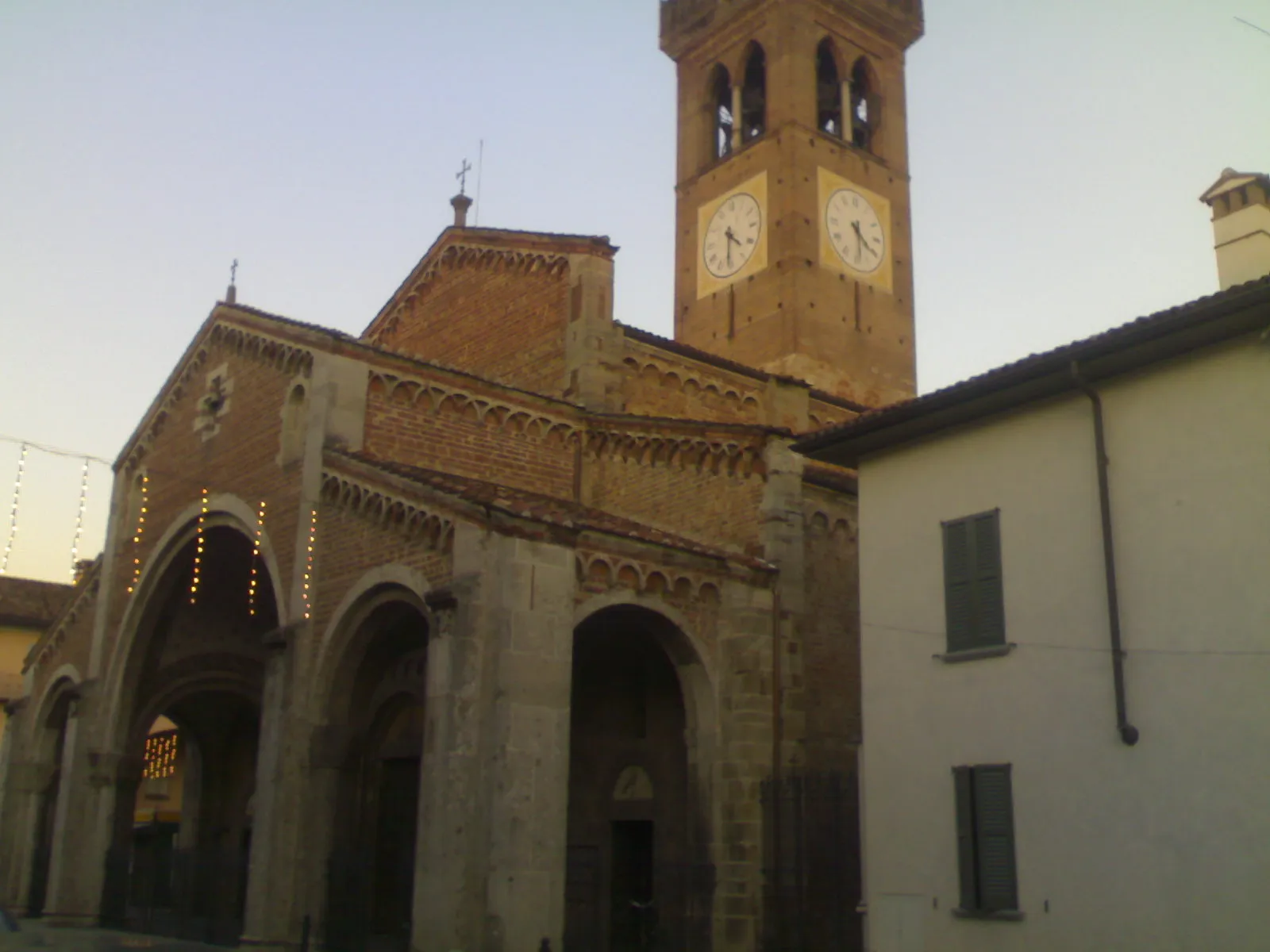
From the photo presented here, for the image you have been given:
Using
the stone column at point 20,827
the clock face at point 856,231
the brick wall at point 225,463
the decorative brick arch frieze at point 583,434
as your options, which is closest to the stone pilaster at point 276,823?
the brick wall at point 225,463

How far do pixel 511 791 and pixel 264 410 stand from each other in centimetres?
853

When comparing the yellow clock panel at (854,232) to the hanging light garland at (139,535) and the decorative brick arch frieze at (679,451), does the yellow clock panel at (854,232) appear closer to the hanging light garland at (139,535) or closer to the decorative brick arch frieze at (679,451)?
the decorative brick arch frieze at (679,451)

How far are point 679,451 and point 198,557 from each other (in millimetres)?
8601

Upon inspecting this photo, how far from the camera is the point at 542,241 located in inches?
901

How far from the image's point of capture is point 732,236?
32.7m

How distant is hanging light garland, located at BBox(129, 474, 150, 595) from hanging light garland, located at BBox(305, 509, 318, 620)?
670cm

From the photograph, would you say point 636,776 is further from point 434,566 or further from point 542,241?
point 542,241

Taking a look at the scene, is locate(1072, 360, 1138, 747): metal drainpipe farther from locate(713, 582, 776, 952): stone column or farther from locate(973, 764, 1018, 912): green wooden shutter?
locate(713, 582, 776, 952): stone column

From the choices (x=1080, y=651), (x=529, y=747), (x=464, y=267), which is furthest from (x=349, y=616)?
(x=464, y=267)

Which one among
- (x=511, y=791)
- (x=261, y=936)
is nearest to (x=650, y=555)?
(x=511, y=791)

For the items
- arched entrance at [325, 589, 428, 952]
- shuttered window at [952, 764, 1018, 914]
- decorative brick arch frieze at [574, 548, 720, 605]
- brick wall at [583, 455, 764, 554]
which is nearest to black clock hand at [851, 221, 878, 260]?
brick wall at [583, 455, 764, 554]

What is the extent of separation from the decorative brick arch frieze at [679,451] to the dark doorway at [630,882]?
17.0 ft

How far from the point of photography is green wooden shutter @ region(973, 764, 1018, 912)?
11945mm

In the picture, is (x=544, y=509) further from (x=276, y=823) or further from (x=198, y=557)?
(x=198, y=557)
